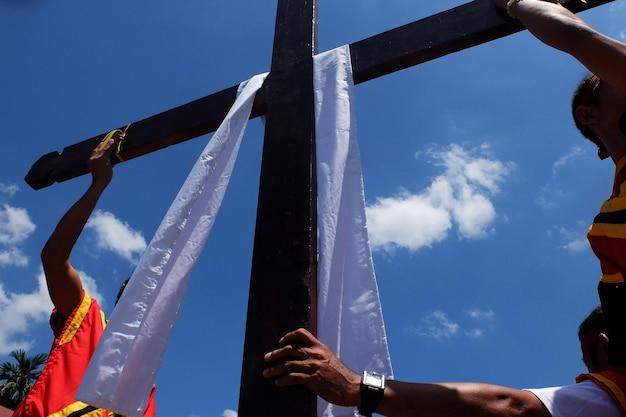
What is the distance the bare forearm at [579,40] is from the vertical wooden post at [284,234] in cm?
88

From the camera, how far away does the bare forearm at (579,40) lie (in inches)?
53.6

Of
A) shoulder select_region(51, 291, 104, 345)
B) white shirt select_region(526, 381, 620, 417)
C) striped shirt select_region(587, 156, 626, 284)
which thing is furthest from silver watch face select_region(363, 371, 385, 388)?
shoulder select_region(51, 291, 104, 345)

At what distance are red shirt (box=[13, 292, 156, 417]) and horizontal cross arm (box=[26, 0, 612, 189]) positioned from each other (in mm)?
955

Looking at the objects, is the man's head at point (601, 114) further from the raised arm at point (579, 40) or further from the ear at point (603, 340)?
the ear at point (603, 340)

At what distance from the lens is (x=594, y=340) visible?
200cm

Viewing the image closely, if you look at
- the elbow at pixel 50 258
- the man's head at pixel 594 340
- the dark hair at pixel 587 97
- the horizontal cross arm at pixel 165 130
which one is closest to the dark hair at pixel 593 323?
the man's head at pixel 594 340

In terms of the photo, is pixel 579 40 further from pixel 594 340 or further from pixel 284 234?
pixel 594 340

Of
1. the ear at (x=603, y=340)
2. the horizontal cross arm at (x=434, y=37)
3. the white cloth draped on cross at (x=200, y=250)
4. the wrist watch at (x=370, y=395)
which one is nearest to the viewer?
the wrist watch at (x=370, y=395)

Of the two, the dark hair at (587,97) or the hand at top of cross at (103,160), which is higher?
the hand at top of cross at (103,160)

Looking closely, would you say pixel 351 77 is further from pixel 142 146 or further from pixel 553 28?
pixel 142 146

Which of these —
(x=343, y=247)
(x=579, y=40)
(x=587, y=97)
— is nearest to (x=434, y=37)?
(x=587, y=97)

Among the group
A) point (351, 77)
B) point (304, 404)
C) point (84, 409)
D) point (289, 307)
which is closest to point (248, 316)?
point (289, 307)

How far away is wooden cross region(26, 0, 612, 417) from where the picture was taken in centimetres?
158

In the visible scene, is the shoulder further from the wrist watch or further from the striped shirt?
the striped shirt
